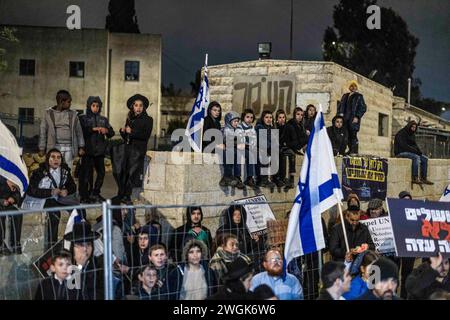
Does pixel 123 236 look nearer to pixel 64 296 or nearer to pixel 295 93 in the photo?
pixel 64 296

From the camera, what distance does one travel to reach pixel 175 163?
360 inches

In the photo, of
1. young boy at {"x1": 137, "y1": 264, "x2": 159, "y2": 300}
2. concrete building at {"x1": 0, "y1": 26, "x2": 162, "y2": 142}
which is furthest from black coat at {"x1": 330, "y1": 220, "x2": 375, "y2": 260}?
concrete building at {"x1": 0, "y1": 26, "x2": 162, "y2": 142}

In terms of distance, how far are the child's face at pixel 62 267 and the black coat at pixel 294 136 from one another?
17.4 ft

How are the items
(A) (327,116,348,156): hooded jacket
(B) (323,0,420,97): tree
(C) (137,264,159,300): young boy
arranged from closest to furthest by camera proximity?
(C) (137,264,159,300): young boy < (A) (327,116,348,156): hooded jacket < (B) (323,0,420,97): tree

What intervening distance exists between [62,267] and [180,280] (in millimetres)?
1151

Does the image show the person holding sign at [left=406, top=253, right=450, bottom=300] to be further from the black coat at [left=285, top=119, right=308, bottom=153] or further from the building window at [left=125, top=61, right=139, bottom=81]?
the building window at [left=125, top=61, right=139, bottom=81]

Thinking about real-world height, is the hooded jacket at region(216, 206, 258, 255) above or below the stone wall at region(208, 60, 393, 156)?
below

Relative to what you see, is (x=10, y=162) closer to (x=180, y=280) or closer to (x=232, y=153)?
(x=180, y=280)

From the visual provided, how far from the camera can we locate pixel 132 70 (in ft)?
126

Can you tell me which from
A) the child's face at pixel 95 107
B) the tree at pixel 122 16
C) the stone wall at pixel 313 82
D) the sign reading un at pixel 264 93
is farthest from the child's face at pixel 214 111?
the tree at pixel 122 16

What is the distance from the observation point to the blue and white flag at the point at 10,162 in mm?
6531

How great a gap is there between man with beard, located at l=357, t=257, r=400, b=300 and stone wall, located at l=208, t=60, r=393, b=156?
8.19m

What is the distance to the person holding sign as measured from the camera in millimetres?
6539

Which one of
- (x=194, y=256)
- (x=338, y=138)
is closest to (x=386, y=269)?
(x=194, y=256)
